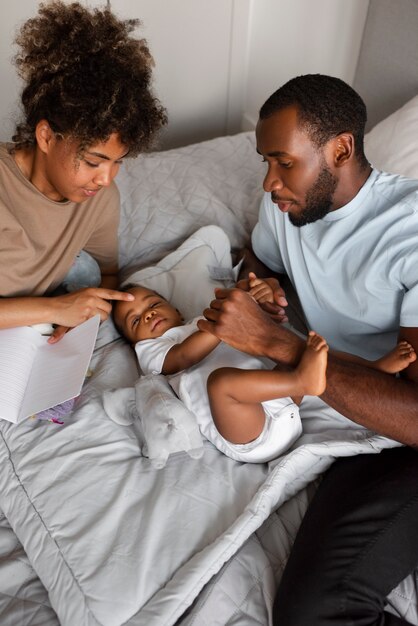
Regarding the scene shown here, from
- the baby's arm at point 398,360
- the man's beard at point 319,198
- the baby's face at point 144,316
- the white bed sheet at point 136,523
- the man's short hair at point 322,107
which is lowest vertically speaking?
the white bed sheet at point 136,523

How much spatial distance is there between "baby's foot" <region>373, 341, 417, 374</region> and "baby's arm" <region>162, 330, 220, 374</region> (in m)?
0.38

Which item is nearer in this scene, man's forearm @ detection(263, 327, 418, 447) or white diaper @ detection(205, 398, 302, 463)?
man's forearm @ detection(263, 327, 418, 447)

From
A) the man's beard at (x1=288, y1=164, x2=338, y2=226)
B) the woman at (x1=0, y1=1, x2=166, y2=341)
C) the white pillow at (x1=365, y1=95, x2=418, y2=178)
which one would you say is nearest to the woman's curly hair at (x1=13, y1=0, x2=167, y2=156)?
the woman at (x1=0, y1=1, x2=166, y2=341)

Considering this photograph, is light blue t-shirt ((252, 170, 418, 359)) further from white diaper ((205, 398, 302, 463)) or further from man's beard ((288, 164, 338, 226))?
white diaper ((205, 398, 302, 463))

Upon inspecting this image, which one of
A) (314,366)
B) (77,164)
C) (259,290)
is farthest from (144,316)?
(314,366)

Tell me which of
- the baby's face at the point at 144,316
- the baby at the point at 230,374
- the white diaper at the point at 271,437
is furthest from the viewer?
the baby's face at the point at 144,316

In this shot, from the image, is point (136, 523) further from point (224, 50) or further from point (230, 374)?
point (224, 50)

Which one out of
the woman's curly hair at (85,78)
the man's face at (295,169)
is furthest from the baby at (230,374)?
the woman's curly hair at (85,78)

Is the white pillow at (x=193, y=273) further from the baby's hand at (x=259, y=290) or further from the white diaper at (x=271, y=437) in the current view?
the white diaper at (x=271, y=437)

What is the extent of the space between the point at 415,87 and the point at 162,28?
1.11 meters

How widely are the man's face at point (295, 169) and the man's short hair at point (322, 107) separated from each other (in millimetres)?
17

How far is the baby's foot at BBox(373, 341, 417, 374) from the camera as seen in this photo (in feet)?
3.95

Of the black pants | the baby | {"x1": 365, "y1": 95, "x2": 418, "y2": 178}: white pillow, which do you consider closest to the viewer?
the black pants

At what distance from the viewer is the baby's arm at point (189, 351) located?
139cm
